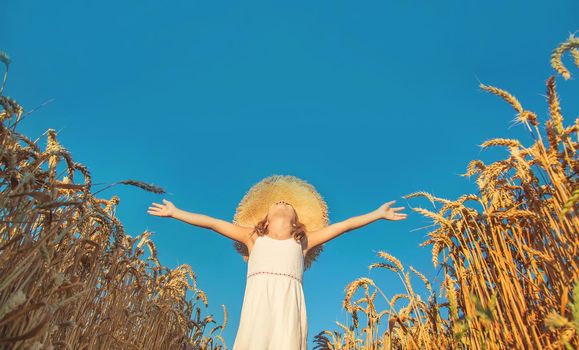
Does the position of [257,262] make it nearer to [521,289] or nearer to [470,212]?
[470,212]

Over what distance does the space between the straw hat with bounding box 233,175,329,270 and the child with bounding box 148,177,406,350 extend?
11.9 inches

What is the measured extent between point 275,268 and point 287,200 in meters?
1.44

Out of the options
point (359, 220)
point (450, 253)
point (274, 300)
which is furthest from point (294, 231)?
point (450, 253)

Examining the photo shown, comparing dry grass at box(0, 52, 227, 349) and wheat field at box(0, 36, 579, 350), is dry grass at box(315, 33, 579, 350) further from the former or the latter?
dry grass at box(0, 52, 227, 349)

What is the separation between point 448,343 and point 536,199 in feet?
5.50

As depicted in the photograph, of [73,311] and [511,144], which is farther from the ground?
[511,144]

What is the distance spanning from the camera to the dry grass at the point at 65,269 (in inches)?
75.9

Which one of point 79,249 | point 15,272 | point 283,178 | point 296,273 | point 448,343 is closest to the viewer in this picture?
point 15,272

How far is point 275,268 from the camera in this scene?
4.11 m

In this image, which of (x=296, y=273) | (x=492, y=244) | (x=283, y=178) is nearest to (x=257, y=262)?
(x=296, y=273)

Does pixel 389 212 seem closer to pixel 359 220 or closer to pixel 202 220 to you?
pixel 359 220

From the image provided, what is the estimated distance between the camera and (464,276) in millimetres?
2994

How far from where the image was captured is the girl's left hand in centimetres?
445

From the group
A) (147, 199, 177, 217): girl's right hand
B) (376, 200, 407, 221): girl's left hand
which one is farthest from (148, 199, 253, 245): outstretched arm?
(376, 200, 407, 221): girl's left hand
